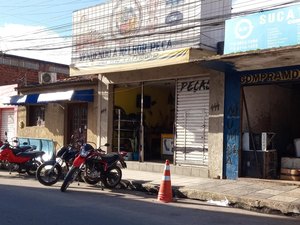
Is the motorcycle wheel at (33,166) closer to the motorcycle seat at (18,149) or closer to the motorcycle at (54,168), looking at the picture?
the motorcycle seat at (18,149)

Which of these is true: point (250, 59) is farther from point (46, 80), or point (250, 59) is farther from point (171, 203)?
point (46, 80)

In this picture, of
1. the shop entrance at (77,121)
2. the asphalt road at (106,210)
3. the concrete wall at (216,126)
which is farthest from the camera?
the shop entrance at (77,121)

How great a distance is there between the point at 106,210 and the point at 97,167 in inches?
122

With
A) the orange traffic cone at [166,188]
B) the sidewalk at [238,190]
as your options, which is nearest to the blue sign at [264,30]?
the sidewalk at [238,190]

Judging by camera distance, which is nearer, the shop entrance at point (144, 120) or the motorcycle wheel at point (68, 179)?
the motorcycle wheel at point (68, 179)

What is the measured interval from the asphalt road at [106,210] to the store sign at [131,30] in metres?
5.16

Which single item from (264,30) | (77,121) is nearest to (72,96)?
(77,121)

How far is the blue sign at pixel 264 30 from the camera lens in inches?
417

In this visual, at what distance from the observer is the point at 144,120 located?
17.1 metres

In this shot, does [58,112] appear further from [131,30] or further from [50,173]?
[50,173]

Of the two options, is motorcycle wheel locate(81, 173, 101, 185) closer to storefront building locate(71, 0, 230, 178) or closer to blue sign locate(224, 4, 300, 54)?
storefront building locate(71, 0, 230, 178)

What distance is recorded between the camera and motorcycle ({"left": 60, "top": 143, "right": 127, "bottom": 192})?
10884mm

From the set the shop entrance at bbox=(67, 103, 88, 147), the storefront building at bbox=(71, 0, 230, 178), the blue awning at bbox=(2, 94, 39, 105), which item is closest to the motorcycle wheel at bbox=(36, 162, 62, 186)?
the storefront building at bbox=(71, 0, 230, 178)

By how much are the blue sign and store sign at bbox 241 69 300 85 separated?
1.01 meters
